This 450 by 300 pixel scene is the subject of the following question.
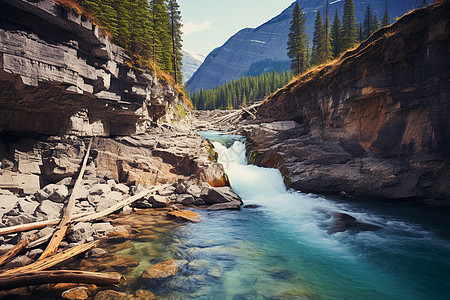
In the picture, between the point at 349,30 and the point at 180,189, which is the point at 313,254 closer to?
the point at 180,189

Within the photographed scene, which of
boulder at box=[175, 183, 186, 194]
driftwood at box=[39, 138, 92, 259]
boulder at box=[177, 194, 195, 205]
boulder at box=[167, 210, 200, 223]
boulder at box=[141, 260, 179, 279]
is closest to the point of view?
boulder at box=[141, 260, 179, 279]

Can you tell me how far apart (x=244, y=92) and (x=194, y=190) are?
82.1 meters

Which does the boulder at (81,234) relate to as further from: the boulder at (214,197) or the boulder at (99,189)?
the boulder at (214,197)

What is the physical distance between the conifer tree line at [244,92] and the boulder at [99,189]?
239ft

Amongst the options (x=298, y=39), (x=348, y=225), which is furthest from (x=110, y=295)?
(x=298, y=39)

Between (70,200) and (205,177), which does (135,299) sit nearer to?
(70,200)

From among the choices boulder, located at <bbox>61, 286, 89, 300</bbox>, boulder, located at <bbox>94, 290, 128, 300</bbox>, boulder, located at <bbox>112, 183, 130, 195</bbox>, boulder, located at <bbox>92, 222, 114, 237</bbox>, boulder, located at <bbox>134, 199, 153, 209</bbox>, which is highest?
boulder, located at <bbox>112, 183, 130, 195</bbox>

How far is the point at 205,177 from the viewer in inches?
664

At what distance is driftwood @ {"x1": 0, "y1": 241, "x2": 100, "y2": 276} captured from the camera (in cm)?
615

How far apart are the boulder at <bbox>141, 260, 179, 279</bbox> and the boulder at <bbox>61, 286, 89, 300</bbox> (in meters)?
1.51

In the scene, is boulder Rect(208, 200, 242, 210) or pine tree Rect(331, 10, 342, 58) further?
pine tree Rect(331, 10, 342, 58)

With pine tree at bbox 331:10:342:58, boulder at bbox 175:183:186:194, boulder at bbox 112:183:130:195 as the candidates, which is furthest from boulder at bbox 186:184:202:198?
pine tree at bbox 331:10:342:58

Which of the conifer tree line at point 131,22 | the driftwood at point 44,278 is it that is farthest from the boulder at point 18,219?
the conifer tree line at point 131,22

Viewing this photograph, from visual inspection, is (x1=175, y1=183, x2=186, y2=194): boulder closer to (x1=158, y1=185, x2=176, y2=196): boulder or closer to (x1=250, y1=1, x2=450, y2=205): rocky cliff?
(x1=158, y1=185, x2=176, y2=196): boulder
